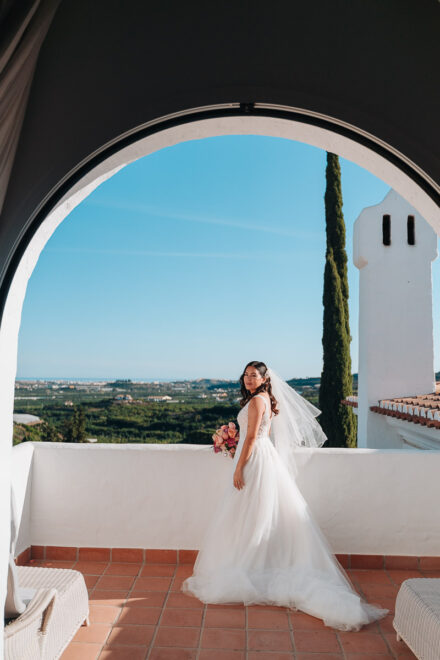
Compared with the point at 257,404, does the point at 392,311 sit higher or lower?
higher

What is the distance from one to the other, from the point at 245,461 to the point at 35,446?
1.73 m

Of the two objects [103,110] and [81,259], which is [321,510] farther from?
[81,259]

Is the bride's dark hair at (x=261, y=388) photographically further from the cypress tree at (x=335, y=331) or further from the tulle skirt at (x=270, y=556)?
the cypress tree at (x=335, y=331)

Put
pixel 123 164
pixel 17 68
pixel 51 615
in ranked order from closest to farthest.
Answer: pixel 17 68 < pixel 123 164 < pixel 51 615

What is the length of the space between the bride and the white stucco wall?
528 centimetres

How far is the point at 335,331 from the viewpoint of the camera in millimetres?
10320

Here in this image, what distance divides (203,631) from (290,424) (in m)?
1.58

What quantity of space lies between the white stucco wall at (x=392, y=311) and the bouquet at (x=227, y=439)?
5461mm

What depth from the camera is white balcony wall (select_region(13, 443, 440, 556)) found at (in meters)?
3.82

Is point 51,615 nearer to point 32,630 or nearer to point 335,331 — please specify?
point 32,630

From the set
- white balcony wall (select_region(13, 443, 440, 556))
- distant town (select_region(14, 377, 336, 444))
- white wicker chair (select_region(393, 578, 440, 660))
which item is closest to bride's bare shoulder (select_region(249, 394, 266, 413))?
white balcony wall (select_region(13, 443, 440, 556))

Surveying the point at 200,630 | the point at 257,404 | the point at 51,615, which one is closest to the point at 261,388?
the point at 257,404

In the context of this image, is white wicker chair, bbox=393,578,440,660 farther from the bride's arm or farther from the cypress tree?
the cypress tree

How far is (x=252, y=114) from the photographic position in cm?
180
